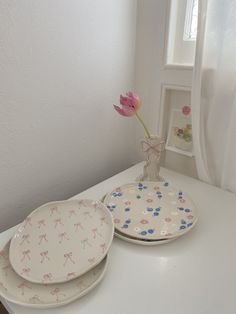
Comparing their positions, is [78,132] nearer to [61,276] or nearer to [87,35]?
[87,35]

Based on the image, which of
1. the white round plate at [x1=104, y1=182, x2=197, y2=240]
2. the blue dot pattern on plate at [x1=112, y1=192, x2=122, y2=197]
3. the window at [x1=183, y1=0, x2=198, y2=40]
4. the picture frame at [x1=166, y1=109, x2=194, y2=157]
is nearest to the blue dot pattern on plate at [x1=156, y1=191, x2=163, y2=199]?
the white round plate at [x1=104, y1=182, x2=197, y2=240]

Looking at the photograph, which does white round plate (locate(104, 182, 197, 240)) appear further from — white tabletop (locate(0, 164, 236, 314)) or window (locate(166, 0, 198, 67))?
window (locate(166, 0, 198, 67))

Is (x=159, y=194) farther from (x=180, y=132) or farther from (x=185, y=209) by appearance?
(x=180, y=132)

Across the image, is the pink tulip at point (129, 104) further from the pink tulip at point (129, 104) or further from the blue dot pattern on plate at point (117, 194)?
the blue dot pattern on plate at point (117, 194)

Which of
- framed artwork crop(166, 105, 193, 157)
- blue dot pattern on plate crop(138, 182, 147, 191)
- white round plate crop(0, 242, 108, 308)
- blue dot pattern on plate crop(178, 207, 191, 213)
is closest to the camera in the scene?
white round plate crop(0, 242, 108, 308)

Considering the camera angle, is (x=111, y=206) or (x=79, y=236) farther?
(x=111, y=206)

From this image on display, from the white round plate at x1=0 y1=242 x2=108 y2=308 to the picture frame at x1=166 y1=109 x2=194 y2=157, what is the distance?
586mm

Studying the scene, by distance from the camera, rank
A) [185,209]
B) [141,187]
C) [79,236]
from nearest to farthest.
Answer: [79,236], [185,209], [141,187]

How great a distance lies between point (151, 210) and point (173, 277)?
0.71 feet

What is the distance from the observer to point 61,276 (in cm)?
52

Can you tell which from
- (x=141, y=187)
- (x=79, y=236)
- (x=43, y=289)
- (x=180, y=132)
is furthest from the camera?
(x=180, y=132)

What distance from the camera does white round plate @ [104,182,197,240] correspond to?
666 millimetres

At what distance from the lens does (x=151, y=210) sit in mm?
748

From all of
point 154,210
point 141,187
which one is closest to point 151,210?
point 154,210
